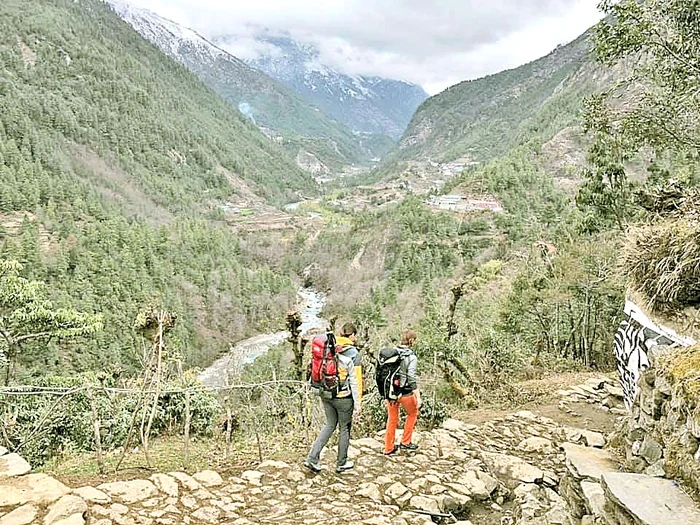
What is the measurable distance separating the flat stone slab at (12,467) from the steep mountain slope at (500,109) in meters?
82.1

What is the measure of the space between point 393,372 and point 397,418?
0.62 metres

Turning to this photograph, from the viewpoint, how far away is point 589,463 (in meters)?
4.24

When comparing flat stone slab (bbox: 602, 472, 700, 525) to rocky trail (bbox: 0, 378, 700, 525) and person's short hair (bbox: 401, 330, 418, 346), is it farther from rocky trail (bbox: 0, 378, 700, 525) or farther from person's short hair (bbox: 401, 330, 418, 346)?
person's short hair (bbox: 401, 330, 418, 346)

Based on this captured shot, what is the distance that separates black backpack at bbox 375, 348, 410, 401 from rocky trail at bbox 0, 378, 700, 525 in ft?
2.72

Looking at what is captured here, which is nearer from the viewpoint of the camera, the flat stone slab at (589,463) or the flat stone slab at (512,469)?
the flat stone slab at (589,463)

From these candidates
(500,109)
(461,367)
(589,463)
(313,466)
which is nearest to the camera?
(589,463)

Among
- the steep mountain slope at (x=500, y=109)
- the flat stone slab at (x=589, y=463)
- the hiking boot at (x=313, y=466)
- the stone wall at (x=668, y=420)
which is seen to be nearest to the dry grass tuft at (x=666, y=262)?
the stone wall at (x=668, y=420)

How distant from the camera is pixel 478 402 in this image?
926 cm

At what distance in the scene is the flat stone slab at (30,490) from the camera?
13.0 feet

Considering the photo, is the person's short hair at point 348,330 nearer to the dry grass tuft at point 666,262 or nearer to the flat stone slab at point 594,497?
the flat stone slab at point 594,497

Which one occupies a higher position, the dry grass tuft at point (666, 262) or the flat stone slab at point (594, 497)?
the dry grass tuft at point (666, 262)

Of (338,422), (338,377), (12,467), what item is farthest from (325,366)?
(12,467)

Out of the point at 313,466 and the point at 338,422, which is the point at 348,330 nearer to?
the point at 338,422

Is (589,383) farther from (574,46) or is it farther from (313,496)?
(574,46)
